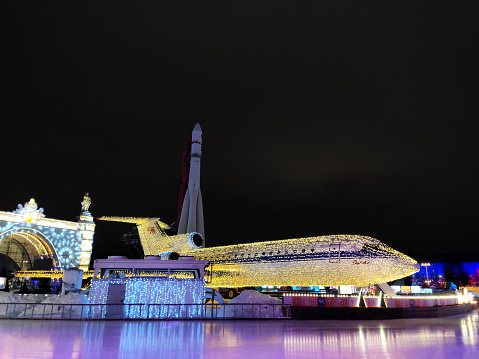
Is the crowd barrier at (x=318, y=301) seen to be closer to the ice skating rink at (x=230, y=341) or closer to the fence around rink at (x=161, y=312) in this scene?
the fence around rink at (x=161, y=312)

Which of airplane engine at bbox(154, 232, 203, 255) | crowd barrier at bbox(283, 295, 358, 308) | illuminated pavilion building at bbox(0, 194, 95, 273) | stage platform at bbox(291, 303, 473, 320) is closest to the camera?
stage platform at bbox(291, 303, 473, 320)

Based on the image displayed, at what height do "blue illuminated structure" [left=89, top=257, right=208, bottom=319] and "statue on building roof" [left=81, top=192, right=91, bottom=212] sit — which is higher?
"statue on building roof" [left=81, top=192, right=91, bottom=212]

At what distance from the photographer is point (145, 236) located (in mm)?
37625

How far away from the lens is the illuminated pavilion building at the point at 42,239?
48.9m

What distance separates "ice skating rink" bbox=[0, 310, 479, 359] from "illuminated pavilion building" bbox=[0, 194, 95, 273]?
41.7 m

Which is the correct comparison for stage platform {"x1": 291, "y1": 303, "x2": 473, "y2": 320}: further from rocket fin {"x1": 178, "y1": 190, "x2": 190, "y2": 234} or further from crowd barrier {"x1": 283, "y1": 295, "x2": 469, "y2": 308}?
rocket fin {"x1": 178, "y1": 190, "x2": 190, "y2": 234}

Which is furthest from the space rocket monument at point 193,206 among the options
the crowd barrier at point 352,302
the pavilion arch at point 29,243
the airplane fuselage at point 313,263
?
the crowd barrier at point 352,302

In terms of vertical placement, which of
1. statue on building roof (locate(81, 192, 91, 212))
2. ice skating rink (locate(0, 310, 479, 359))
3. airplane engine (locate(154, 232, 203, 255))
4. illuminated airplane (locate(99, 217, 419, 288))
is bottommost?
ice skating rink (locate(0, 310, 479, 359))

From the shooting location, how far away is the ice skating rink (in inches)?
308

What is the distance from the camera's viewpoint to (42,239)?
51156mm

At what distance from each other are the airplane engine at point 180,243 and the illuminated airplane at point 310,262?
3.28ft

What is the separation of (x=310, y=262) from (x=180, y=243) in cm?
1475

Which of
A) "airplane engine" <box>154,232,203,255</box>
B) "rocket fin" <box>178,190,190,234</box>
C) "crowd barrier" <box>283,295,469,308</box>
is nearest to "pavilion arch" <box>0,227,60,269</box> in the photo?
"rocket fin" <box>178,190,190,234</box>

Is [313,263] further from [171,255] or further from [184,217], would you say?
[184,217]
